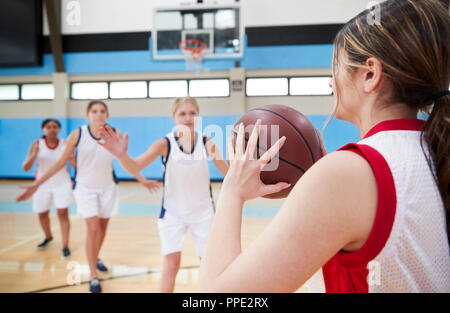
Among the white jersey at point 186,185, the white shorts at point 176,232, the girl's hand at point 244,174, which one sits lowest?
the white shorts at point 176,232

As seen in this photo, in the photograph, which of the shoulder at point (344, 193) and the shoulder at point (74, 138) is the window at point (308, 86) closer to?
the shoulder at point (74, 138)

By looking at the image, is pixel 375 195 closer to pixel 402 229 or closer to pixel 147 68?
pixel 402 229

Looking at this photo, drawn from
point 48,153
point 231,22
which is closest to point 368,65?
point 48,153

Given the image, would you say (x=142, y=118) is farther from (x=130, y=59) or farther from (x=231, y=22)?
(x=231, y=22)

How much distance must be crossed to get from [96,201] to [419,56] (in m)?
2.76

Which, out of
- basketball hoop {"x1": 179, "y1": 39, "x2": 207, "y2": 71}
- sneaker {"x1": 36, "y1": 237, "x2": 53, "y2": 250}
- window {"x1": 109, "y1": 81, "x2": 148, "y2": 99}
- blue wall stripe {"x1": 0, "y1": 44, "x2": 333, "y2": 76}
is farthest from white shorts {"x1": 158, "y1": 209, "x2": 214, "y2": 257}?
window {"x1": 109, "y1": 81, "x2": 148, "y2": 99}

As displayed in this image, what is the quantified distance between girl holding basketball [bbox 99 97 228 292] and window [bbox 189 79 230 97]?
5.86 m

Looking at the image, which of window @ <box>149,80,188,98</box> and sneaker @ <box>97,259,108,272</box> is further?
window @ <box>149,80,188,98</box>

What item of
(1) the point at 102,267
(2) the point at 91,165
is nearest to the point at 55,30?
(2) the point at 91,165

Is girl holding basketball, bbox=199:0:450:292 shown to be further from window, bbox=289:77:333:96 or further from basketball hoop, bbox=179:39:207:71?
window, bbox=289:77:333:96

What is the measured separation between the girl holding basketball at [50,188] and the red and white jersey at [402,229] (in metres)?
3.47

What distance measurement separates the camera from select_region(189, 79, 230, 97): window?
26.8 feet

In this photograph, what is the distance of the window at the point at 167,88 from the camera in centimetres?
830

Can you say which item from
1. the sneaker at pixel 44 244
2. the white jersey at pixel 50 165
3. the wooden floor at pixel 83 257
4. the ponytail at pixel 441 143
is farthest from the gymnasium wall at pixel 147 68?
the ponytail at pixel 441 143
